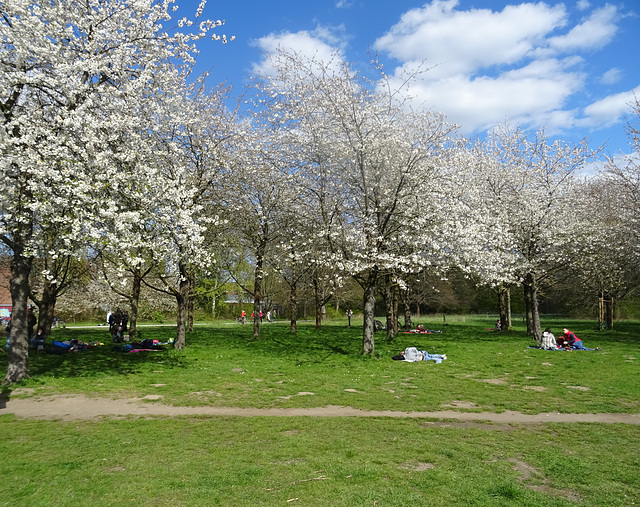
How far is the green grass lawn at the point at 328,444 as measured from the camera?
529 centimetres

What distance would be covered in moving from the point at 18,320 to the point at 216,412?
6792mm

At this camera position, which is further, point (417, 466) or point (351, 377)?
point (351, 377)

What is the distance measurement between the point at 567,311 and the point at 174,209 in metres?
53.7

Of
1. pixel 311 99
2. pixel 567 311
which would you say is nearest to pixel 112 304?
pixel 311 99

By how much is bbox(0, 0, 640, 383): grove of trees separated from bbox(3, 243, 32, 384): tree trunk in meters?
0.03

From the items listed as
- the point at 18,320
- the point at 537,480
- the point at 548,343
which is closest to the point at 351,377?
the point at 537,480

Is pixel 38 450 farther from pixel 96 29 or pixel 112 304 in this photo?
pixel 112 304

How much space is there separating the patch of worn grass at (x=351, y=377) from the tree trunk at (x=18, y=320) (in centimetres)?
54

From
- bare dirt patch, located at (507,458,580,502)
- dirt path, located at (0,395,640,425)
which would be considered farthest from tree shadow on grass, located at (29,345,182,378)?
bare dirt patch, located at (507,458,580,502)

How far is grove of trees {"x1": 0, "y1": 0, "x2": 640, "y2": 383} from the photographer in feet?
38.8

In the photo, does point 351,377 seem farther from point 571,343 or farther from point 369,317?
point 571,343

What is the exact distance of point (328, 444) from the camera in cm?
716

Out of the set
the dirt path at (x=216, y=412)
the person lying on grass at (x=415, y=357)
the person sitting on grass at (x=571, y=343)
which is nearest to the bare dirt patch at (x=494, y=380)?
the person lying on grass at (x=415, y=357)

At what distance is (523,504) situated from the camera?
4945mm
